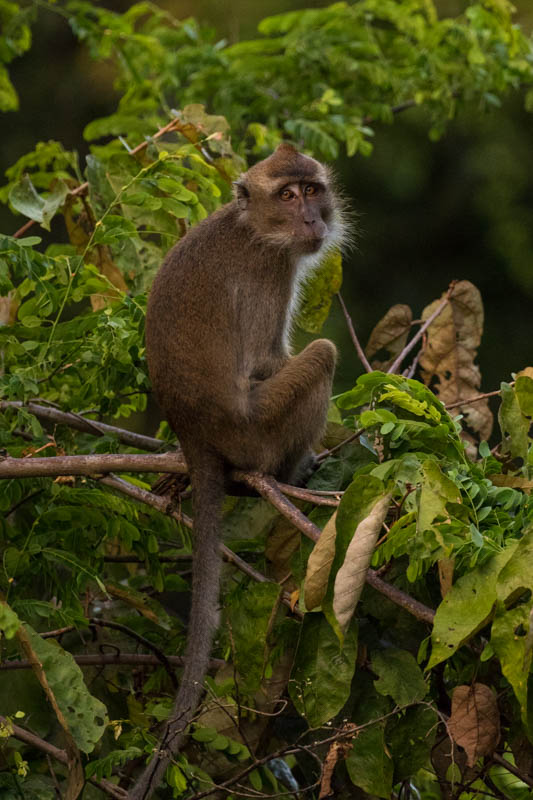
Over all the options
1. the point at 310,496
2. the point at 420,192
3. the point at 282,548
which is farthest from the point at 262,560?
the point at 420,192

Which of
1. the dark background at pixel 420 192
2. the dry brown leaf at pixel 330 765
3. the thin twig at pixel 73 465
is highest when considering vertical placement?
the thin twig at pixel 73 465

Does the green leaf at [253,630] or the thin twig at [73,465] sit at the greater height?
the thin twig at [73,465]

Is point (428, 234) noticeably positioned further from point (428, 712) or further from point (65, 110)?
point (428, 712)

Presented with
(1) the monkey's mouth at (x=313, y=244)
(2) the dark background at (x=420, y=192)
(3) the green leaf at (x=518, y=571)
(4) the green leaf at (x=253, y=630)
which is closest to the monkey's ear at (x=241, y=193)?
(1) the monkey's mouth at (x=313, y=244)

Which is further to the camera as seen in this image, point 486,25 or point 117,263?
point 486,25

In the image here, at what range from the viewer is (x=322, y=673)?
3314mm

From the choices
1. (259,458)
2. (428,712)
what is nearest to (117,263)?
(259,458)

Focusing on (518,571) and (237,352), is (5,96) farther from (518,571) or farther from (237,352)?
(518,571)

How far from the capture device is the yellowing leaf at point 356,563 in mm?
2873

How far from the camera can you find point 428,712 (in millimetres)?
3365

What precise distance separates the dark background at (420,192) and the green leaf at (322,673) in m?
12.1

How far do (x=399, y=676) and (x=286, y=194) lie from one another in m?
2.53

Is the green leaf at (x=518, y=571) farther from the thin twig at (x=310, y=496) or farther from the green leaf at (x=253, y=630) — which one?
the green leaf at (x=253, y=630)

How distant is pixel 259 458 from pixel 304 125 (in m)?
2.58
